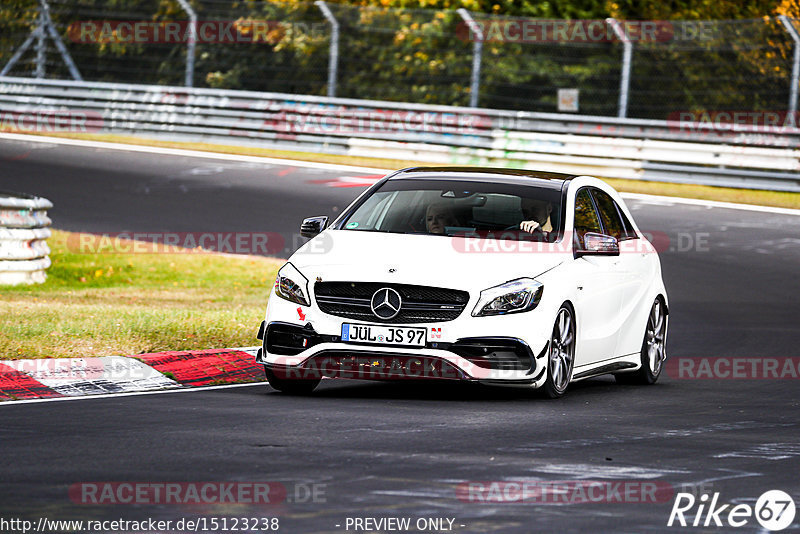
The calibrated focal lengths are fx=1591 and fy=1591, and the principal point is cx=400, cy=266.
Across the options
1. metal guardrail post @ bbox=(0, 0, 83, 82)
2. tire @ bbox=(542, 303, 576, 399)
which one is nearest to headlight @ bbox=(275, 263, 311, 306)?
tire @ bbox=(542, 303, 576, 399)

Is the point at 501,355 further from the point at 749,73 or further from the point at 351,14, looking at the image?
the point at 351,14

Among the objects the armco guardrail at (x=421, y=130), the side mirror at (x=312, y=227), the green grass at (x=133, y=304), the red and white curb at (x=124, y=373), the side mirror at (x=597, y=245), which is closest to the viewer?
the red and white curb at (x=124, y=373)

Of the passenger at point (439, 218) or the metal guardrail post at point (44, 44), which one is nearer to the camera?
the passenger at point (439, 218)

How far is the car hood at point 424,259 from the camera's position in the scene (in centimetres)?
984

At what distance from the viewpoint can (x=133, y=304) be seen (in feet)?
50.5

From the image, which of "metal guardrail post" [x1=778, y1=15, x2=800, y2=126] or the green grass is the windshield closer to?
the green grass

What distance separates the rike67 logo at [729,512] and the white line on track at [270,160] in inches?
689

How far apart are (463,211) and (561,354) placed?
137 centimetres

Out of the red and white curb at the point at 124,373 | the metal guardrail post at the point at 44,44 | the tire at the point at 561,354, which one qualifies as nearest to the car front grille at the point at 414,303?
the tire at the point at 561,354

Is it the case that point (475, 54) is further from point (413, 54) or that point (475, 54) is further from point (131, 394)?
point (131, 394)

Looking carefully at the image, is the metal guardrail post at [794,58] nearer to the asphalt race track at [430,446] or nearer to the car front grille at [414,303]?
the asphalt race track at [430,446]

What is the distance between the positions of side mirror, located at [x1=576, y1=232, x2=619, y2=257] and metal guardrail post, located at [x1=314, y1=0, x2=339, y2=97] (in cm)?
1925

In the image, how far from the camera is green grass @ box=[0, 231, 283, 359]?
1177 centimetres

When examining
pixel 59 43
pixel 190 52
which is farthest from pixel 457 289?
pixel 59 43
